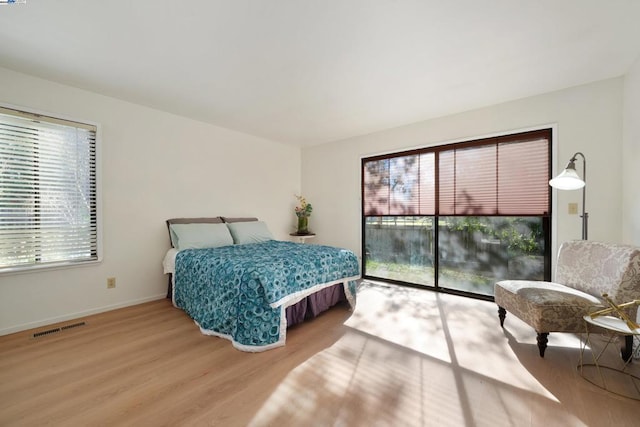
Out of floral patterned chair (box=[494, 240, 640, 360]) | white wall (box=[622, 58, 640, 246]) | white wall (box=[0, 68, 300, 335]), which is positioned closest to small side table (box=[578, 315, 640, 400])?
floral patterned chair (box=[494, 240, 640, 360])

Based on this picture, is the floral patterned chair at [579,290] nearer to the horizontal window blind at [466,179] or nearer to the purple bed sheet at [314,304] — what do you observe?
the horizontal window blind at [466,179]

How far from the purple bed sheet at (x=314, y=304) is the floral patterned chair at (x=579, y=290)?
1634 mm

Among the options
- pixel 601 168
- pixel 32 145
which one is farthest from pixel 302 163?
pixel 601 168

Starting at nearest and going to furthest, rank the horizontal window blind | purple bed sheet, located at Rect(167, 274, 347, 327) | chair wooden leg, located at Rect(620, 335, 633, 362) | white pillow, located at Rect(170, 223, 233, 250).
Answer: chair wooden leg, located at Rect(620, 335, 633, 362) < purple bed sheet, located at Rect(167, 274, 347, 327) < the horizontal window blind < white pillow, located at Rect(170, 223, 233, 250)

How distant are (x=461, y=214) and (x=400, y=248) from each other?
1027 mm

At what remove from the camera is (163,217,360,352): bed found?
217 cm

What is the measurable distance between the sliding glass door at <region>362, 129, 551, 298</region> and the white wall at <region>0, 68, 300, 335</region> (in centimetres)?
224

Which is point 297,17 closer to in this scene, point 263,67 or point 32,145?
point 263,67

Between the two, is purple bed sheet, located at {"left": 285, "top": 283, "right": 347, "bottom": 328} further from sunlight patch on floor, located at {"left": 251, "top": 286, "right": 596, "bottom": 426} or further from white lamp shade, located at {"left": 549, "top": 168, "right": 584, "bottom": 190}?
white lamp shade, located at {"left": 549, "top": 168, "right": 584, "bottom": 190}

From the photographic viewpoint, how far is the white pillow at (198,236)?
3.24 m

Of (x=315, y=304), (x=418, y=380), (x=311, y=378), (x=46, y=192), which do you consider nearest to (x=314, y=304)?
(x=315, y=304)

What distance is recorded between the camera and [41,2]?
1.67 m

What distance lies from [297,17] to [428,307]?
311cm

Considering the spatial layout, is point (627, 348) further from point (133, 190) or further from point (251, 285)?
point (133, 190)
